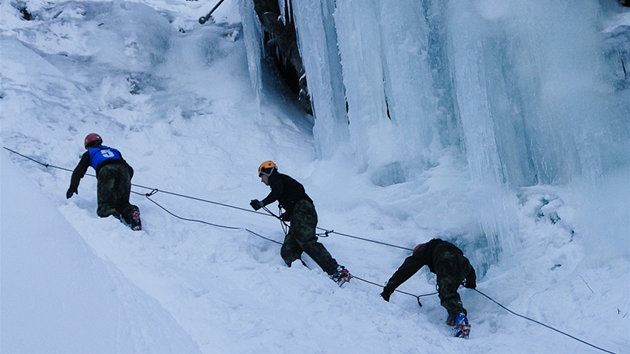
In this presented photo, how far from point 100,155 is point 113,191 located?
0.57 m

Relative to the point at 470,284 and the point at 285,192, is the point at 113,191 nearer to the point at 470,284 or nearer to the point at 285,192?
the point at 285,192

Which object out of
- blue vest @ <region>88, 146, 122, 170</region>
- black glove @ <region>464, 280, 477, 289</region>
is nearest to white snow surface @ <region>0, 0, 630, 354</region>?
black glove @ <region>464, 280, 477, 289</region>

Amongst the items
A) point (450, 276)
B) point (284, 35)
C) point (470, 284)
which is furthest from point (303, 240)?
point (284, 35)

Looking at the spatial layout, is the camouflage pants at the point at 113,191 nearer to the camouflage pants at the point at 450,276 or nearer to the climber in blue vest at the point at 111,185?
the climber in blue vest at the point at 111,185

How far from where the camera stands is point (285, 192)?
19.5 feet

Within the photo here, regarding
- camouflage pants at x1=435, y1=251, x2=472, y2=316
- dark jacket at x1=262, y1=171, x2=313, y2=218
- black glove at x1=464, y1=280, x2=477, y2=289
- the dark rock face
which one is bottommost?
black glove at x1=464, y1=280, x2=477, y2=289

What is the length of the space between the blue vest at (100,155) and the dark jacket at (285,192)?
195cm

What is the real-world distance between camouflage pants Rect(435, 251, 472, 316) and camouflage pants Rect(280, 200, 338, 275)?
3.52 ft

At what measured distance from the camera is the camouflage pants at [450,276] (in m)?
4.84

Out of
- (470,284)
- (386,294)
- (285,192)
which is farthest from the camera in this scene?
(285,192)

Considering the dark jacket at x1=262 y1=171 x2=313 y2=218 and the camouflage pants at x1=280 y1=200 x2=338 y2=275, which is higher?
the dark jacket at x1=262 y1=171 x2=313 y2=218

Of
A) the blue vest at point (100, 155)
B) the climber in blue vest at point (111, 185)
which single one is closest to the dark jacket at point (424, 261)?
the climber in blue vest at point (111, 185)

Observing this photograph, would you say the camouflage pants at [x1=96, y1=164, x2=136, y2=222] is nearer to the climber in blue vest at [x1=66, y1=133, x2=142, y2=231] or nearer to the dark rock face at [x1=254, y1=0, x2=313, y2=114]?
the climber in blue vest at [x1=66, y1=133, x2=142, y2=231]

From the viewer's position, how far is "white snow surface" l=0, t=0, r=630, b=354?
2.48 m
